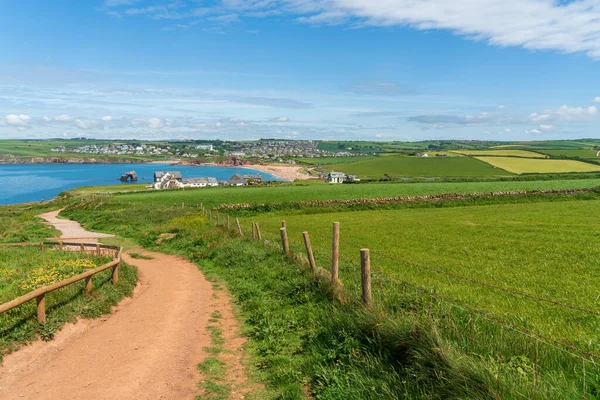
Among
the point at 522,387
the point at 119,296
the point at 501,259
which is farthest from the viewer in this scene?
the point at 501,259

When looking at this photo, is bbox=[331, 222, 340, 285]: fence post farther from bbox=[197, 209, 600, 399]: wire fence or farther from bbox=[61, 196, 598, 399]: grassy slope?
bbox=[197, 209, 600, 399]: wire fence

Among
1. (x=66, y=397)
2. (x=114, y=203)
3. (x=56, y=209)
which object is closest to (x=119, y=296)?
(x=66, y=397)

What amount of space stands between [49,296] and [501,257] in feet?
56.9

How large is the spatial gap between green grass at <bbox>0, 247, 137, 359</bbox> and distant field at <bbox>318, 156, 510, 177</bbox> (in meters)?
116

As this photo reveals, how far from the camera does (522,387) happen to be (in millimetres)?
4781

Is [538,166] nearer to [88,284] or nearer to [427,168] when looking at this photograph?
[427,168]

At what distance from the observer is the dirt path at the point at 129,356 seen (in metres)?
6.84

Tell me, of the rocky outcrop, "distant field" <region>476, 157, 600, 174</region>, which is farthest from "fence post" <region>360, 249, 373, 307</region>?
the rocky outcrop

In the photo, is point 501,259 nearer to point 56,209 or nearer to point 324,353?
point 324,353

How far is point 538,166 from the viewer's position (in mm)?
116000

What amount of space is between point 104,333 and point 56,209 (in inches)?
2126

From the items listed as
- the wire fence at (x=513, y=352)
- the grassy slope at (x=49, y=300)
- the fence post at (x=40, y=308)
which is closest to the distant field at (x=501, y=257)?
the wire fence at (x=513, y=352)

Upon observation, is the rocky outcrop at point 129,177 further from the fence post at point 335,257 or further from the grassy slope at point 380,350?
the fence post at point 335,257

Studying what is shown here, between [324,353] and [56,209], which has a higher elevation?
[324,353]
